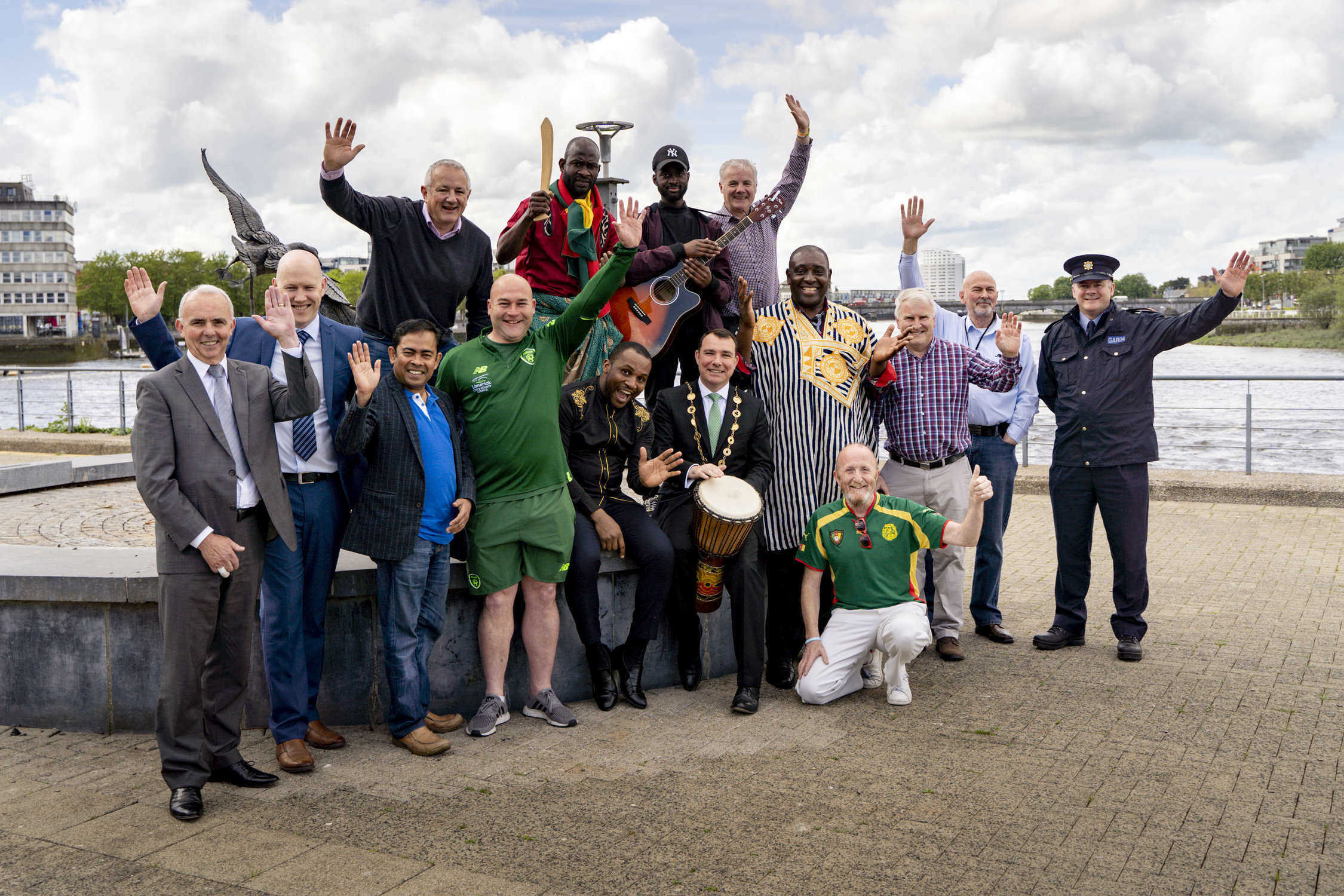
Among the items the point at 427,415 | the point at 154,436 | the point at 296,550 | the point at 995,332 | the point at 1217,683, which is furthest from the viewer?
the point at 995,332

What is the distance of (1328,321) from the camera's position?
8231 centimetres

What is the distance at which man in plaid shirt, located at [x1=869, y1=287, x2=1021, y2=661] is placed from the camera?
6238mm

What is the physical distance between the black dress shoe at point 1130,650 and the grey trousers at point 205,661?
4.56m

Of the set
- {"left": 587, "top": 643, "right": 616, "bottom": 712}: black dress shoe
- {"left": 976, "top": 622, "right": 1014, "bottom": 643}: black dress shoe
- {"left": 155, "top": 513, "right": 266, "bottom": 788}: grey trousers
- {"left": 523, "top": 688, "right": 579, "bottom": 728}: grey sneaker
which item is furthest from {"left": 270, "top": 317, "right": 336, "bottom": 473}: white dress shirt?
{"left": 976, "top": 622, "right": 1014, "bottom": 643}: black dress shoe

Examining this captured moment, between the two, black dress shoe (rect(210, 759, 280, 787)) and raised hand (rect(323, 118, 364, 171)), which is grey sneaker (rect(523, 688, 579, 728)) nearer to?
black dress shoe (rect(210, 759, 280, 787))

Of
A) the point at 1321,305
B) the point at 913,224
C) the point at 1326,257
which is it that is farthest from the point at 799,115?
the point at 1326,257

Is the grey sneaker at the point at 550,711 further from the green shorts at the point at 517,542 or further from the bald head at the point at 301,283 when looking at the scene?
the bald head at the point at 301,283

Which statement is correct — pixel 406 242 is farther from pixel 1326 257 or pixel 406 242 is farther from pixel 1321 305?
pixel 1326 257

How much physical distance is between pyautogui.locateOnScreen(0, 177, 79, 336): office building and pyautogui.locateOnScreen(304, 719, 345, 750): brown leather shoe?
398 ft

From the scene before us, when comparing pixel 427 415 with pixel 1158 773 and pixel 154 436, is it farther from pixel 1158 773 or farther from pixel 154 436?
pixel 1158 773

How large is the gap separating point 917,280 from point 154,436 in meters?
4.71

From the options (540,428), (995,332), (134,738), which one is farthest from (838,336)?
(134,738)

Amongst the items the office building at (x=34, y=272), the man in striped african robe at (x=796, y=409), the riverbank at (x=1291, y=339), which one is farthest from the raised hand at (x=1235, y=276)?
the office building at (x=34, y=272)

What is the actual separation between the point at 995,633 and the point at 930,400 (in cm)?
149
